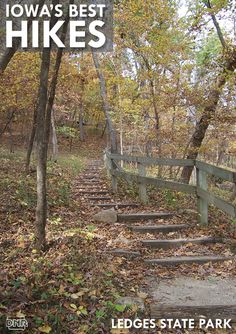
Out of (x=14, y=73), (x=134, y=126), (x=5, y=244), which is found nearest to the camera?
(x=5, y=244)

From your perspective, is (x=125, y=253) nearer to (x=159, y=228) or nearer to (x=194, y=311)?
(x=159, y=228)

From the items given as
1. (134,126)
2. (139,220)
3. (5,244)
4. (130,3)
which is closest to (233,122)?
(139,220)

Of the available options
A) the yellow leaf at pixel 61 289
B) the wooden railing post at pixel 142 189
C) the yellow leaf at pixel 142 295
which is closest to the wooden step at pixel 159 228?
the wooden railing post at pixel 142 189

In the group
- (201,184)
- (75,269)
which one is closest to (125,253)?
(75,269)

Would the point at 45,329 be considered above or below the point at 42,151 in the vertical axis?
below

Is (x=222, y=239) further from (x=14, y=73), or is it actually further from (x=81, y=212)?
(x=14, y=73)

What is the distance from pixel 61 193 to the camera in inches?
365

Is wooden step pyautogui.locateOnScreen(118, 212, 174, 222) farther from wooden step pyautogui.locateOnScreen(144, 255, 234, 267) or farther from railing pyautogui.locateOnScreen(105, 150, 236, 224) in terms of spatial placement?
wooden step pyautogui.locateOnScreen(144, 255, 234, 267)

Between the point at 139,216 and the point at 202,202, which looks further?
the point at 139,216

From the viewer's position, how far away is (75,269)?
4.90 meters

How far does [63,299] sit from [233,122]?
864 cm

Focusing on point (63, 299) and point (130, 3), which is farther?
point (130, 3)

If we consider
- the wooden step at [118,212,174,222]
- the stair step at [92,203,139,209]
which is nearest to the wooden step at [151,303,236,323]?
the wooden step at [118,212,174,222]

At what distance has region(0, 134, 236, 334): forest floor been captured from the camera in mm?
3902
